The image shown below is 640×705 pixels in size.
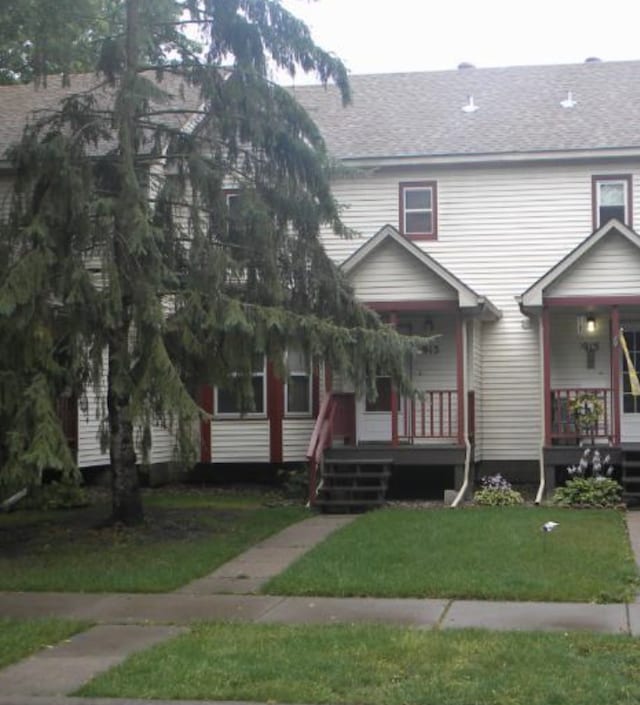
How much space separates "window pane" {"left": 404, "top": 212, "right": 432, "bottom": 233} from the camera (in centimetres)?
1947

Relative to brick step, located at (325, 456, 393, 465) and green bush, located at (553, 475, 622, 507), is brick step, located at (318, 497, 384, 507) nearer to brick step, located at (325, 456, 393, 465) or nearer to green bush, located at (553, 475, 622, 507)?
brick step, located at (325, 456, 393, 465)

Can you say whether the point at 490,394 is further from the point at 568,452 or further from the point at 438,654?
the point at 438,654

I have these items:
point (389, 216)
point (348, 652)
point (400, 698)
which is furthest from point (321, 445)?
point (400, 698)

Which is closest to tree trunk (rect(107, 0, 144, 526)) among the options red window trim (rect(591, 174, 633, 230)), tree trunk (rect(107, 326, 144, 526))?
tree trunk (rect(107, 326, 144, 526))

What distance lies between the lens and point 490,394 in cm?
1920

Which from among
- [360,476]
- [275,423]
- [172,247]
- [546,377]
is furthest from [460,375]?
[172,247]

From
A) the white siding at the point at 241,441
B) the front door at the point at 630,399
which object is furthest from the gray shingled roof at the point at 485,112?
the white siding at the point at 241,441

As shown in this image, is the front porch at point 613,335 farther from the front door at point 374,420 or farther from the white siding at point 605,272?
the front door at point 374,420

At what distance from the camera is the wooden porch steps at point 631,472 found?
1548 cm

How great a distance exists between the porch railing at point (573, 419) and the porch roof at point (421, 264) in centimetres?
207

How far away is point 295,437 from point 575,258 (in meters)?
6.30

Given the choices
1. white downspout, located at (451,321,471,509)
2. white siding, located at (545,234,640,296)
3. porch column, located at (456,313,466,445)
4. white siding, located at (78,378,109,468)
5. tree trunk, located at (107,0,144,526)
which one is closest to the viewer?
tree trunk, located at (107,0,144,526)

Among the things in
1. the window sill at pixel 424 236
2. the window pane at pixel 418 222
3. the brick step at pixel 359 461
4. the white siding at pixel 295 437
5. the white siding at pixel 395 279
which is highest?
the window pane at pixel 418 222

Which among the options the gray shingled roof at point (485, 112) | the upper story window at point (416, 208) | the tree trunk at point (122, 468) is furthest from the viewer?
the upper story window at point (416, 208)
